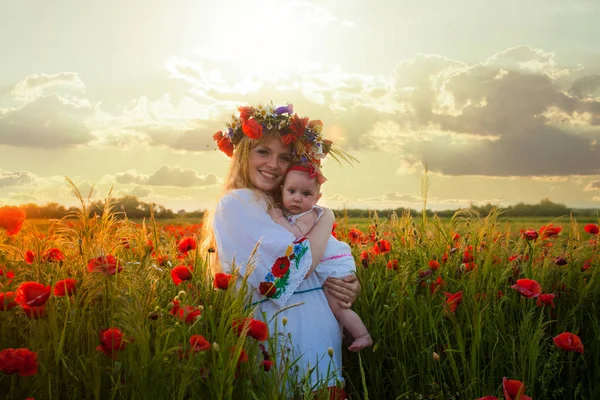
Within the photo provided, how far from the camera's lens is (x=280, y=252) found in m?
3.53

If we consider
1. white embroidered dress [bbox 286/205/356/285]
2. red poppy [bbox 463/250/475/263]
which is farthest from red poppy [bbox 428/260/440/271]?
white embroidered dress [bbox 286/205/356/285]

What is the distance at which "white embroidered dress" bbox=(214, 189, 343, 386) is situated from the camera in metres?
3.46

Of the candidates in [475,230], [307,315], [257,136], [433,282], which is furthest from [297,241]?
[475,230]

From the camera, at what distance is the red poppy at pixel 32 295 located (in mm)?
2662

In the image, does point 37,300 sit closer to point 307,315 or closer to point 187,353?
point 187,353

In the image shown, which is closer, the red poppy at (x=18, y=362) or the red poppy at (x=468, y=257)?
the red poppy at (x=18, y=362)

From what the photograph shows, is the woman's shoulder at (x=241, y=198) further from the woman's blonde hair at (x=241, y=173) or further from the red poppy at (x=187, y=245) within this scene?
the red poppy at (x=187, y=245)

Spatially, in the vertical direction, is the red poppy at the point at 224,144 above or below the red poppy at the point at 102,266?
above

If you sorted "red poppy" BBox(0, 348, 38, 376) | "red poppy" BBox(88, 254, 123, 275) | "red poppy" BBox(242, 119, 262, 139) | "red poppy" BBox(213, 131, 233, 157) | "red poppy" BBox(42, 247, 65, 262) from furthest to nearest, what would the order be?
"red poppy" BBox(213, 131, 233, 157) < "red poppy" BBox(242, 119, 262, 139) < "red poppy" BBox(42, 247, 65, 262) < "red poppy" BBox(88, 254, 123, 275) < "red poppy" BBox(0, 348, 38, 376)

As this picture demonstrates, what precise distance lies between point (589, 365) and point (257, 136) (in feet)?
10.1

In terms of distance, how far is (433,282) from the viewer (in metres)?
4.27

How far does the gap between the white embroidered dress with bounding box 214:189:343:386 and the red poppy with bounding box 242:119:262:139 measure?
65cm

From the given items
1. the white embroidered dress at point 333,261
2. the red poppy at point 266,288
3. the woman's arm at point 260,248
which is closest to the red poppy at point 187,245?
the woman's arm at point 260,248

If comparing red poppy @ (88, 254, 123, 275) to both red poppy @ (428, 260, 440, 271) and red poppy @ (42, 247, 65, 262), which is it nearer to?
red poppy @ (42, 247, 65, 262)
